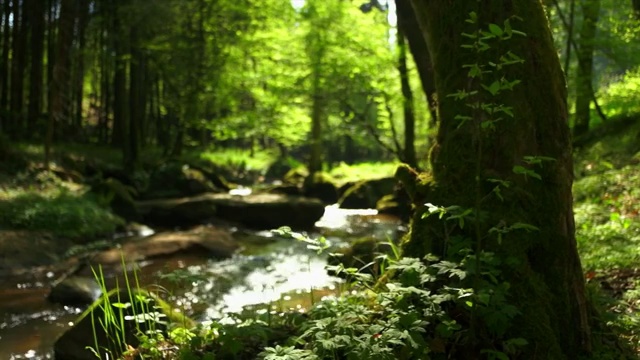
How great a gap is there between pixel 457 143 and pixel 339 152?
52.8 m

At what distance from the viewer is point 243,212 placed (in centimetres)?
1492

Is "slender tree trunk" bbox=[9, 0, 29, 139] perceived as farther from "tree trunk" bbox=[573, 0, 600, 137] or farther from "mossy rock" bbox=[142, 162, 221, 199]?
"tree trunk" bbox=[573, 0, 600, 137]

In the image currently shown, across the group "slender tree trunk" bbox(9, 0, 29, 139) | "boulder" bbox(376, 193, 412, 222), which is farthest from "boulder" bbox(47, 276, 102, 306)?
"slender tree trunk" bbox(9, 0, 29, 139)

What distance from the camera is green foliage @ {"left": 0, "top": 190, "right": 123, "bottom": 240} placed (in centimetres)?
Answer: 1084

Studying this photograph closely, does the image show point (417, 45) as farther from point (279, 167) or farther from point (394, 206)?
point (279, 167)

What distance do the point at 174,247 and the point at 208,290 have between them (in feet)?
8.61

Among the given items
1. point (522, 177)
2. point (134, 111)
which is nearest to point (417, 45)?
point (522, 177)

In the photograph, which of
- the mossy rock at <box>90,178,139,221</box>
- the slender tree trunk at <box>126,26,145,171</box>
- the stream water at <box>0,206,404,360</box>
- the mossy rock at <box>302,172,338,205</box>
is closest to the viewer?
the stream water at <box>0,206,404,360</box>

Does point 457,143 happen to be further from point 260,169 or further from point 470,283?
point 260,169

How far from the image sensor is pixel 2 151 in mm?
15148

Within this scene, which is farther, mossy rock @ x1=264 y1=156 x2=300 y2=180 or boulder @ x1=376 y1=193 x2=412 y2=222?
mossy rock @ x1=264 y1=156 x2=300 y2=180

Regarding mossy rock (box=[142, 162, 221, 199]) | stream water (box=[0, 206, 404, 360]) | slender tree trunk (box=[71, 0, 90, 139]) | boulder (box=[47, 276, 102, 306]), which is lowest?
stream water (box=[0, 206, 404, 360])

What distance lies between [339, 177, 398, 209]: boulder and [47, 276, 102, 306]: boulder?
1296cm

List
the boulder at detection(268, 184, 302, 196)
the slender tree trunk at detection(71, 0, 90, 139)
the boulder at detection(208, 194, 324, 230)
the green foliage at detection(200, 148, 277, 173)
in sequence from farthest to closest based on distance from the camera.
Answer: the green foliage at detection(200, 148, 277, 173)
the slender tree trunk at detection(71, 0, 90, 139)
the boulder at detection(268, 184, 302, 196)
the boulder at detection(208, 194, 324, 230)
